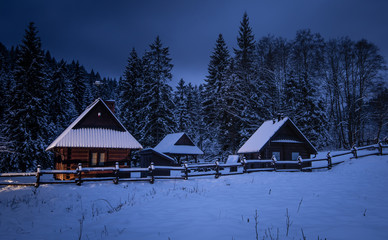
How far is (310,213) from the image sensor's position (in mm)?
7520

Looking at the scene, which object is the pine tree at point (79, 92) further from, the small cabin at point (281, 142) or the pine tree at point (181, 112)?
the small cabin at point (281, 142)

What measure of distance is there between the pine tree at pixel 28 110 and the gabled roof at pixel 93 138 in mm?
9654

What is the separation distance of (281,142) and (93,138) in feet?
60.2

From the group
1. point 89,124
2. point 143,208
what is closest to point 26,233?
point 143,208

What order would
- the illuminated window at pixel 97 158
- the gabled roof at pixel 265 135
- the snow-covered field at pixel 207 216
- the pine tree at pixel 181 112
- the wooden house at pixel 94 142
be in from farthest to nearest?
1. the pine tree at pixel 181 112
2. the gabled roof at pixel 265 135
3. the illuminated window at pixel 97 158
4. the wooden house at pixel 94 142
5. the snow-covered field at pixel 207 216

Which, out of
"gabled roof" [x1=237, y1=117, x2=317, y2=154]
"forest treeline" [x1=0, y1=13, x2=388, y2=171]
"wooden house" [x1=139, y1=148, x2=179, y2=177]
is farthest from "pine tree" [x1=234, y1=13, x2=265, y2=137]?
"wooden house" [x1=139, y1=148, x2=179, y2=177]

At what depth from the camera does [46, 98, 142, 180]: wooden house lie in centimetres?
2033

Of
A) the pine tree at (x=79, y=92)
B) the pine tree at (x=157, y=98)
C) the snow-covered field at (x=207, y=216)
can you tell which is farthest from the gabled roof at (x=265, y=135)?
the pine tree at (x=79, y=92)

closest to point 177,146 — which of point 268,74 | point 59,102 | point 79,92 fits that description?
point 268,74

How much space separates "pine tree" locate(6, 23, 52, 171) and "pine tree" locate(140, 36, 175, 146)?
13.8 metres

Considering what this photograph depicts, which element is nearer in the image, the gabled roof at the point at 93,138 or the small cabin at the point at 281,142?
the gabled roof at the point at 93,138

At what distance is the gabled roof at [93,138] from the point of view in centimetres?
2006

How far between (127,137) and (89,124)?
355cm

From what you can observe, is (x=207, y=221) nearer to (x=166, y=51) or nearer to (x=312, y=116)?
(x=312, y=116)
